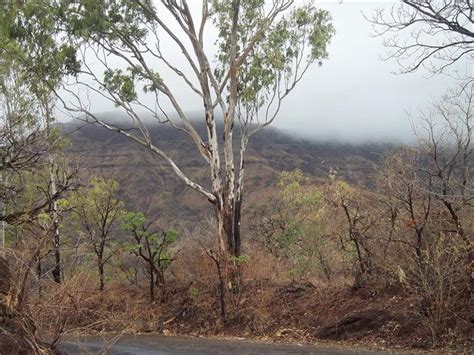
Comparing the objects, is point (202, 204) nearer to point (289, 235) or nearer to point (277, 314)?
point (289, 235)

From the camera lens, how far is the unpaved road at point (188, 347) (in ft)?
42.2

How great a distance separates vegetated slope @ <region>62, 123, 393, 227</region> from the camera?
7225 centimetres

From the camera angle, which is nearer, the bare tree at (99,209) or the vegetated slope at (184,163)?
the bare tree at (99,209)

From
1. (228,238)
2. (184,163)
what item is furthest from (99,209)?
(184,163)

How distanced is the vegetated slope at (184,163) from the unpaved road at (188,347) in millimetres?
45863

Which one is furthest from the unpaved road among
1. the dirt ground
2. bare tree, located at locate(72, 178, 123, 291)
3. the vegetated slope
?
the vegetated slope

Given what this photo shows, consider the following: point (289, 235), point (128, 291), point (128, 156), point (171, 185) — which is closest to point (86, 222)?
point (128, 291)

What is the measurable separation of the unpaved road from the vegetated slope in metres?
45.9

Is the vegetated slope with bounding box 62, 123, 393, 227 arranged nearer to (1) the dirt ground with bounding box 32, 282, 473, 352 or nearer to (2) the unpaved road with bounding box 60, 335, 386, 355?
(1) the dirt ground with bounding box 32, 282, 473, 352

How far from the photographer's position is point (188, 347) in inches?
567

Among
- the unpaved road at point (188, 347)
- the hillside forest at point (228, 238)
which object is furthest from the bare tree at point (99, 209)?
the unpaved road at point (188, 347)

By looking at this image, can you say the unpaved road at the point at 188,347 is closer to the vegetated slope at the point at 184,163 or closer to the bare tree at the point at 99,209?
the bare tree at the point at 99,209

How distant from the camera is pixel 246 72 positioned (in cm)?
2131

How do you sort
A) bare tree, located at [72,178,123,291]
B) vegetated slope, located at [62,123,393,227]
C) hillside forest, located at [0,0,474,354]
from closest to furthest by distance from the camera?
hillside forest, located at [0,0,474,354], bare tree, located at [72,178,123,291], vegetated slope, located at [62,123,393,227]
